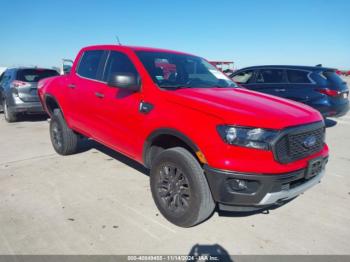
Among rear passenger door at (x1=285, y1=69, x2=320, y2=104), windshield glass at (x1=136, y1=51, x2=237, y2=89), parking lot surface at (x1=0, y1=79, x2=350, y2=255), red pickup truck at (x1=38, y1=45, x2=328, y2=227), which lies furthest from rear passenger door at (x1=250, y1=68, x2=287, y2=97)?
red pickup truck at (x1=38, y1=45, x2=328, y2=227)

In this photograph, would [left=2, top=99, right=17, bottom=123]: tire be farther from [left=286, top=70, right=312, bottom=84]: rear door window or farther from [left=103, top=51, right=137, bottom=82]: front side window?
[left=286, top=70, right=312, bottom=84]: rear door window

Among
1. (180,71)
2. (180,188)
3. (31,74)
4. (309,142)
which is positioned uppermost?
(180,71)

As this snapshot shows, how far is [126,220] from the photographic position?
3.03m

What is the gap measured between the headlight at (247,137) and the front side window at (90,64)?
2413mm

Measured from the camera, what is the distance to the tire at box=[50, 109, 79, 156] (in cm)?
493

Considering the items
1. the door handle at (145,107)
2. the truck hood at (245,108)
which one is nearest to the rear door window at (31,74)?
the door handle at (145,107)

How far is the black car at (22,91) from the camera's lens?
7.78 meters

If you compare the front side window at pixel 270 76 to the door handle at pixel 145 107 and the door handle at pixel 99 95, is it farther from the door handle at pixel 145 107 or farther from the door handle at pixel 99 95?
the door handle at pixel 145 107

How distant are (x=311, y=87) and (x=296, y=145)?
5.04 m

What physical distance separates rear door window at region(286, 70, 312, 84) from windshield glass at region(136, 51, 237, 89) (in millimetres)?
3820

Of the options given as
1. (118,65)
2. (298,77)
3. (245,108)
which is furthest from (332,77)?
(118,65)

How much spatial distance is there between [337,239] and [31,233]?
3020mm

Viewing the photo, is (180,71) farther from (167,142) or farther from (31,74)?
(31,74)

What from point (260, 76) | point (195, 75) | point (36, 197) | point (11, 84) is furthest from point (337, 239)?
point (11, 84)
